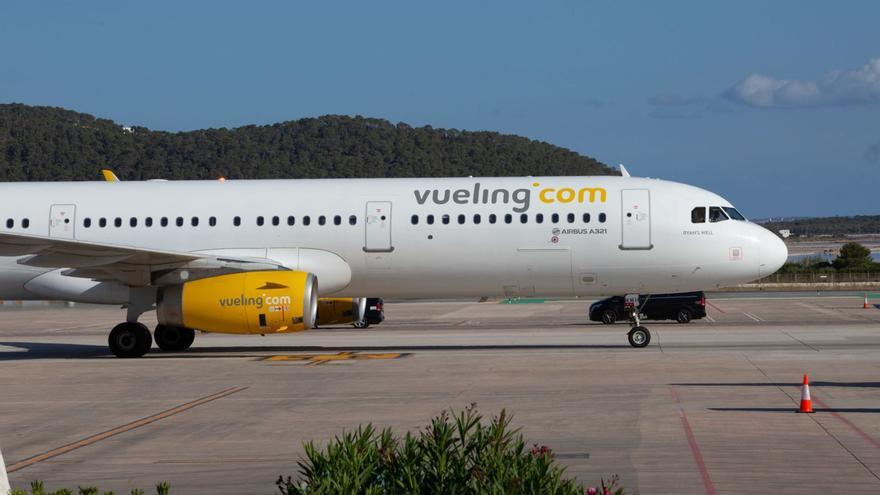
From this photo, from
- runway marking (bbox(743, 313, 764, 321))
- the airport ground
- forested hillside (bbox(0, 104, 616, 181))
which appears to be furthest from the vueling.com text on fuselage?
forested hillside (bbox(0, 104, 616, 181))

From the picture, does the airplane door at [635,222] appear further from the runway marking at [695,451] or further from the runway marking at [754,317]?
the runway marking at [754,317]

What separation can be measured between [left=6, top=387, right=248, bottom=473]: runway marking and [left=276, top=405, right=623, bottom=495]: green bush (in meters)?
5.81

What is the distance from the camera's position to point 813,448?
1292 cm

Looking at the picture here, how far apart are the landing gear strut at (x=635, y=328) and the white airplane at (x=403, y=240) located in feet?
0.41

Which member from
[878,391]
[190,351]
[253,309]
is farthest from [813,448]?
[190,351]

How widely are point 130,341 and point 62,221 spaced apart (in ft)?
11.8

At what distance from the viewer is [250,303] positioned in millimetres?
Result: 24203

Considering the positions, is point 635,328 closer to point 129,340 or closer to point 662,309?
point 129,340

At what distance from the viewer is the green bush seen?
7.89 meters

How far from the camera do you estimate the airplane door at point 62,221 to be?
91.1 ft

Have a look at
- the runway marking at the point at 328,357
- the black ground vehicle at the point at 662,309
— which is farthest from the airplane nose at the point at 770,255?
the black ground vehicle at the point at 662,309

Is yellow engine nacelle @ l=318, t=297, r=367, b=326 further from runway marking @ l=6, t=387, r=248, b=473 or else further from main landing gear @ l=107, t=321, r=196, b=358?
runway marking @ l=6, t=387, r=248, b=473

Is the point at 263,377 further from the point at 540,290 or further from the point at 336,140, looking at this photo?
the point at 336,140

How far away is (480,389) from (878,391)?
6178mm
